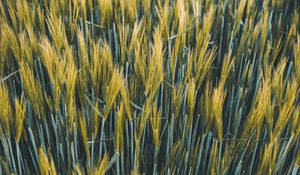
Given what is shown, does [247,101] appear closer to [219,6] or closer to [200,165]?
[200,165]

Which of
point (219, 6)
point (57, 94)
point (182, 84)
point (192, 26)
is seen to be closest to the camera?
point (57, 94)

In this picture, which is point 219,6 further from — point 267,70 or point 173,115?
point 173,115

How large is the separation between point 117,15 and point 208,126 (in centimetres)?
46

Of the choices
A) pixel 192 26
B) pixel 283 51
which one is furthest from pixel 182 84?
pixel 283 51

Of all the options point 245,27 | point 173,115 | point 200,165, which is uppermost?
point 245,27

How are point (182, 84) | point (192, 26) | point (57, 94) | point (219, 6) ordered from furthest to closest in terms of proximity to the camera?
point (219, 6)
point (192, 26)
point (182, 84)
point (57, 94)

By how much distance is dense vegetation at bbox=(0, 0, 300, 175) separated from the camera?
0.88 m

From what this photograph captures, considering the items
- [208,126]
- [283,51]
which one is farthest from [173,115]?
[283,51]

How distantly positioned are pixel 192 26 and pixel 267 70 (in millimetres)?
254

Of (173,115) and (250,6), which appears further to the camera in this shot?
(250,6)

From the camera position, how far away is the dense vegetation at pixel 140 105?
88cm

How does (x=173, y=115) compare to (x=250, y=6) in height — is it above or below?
below

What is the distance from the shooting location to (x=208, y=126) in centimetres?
92

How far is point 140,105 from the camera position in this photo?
1.00 meters
